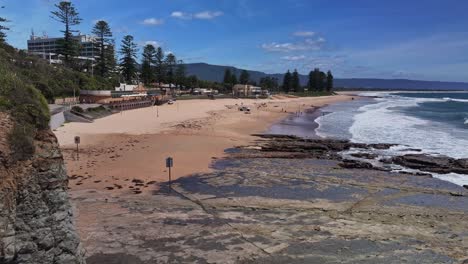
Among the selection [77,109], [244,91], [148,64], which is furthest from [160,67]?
[77,109]

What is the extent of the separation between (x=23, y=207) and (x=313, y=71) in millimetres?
187355

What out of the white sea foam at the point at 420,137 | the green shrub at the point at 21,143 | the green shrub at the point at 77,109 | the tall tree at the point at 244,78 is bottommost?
the white sea foam at the point at 420,137

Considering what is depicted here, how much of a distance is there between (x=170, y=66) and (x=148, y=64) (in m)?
13.5

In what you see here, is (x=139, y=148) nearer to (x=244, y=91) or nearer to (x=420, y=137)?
(x=420, y=137)

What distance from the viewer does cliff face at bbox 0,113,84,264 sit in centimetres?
705

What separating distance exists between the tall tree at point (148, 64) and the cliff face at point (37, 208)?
114 m

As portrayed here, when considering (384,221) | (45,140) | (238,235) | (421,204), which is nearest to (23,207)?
(45,140)

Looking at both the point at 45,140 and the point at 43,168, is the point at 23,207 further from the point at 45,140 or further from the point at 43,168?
the point at 45,140

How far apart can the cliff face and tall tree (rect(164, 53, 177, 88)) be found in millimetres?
124448

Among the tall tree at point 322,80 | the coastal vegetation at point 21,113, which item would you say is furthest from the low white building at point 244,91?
the coastal vegetation at point 21,113

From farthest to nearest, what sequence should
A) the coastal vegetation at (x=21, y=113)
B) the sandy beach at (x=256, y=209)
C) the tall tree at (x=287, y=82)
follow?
the tall tree at (x=287, y=82) < the sandy beach at (x=256, y=209) < the coastal vegetation at (x=21, y=113)

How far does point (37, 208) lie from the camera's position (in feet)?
24.8

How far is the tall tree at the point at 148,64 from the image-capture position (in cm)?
11962

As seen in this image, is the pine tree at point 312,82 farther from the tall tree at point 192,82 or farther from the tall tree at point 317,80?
the tall tree at point 192,82
